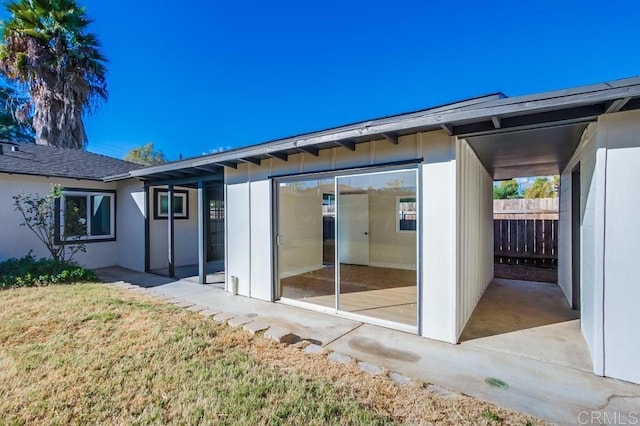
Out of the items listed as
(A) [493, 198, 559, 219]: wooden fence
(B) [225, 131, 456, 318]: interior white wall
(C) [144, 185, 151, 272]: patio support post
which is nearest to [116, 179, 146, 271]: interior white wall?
(C) [144, 185, 151, 272]: patio support post

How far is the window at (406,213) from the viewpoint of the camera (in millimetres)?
4307

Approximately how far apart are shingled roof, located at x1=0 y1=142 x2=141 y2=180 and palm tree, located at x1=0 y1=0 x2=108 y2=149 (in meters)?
3.30

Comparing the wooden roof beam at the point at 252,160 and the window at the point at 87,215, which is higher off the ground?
the wooden roof beam at the point at 252,160

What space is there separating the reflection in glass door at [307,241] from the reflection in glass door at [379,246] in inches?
10.1

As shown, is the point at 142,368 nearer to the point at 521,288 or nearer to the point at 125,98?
the point at 521,288

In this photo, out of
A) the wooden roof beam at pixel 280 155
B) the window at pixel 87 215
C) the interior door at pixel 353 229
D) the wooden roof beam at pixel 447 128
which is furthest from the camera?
the window at pixel 87 215

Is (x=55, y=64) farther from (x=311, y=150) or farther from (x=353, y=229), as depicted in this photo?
(x=353, y=229)

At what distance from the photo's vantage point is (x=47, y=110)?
12273 millimetres

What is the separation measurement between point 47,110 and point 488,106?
52.7 feet

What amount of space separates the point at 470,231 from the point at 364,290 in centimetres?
217

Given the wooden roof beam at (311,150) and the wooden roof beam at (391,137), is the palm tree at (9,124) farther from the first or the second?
the wooden roof beam at (391,137)

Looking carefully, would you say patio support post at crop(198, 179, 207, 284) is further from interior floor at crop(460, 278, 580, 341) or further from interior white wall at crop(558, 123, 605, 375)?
interior white wall at crop(558, 123, 605, 375)

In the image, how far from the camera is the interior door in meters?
5.27

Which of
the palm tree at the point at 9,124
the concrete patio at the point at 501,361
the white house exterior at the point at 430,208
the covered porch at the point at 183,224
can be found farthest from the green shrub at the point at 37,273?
the palm tree at the point at 9,124
